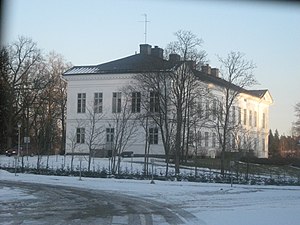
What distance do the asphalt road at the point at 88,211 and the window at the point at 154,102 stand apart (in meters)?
29.4

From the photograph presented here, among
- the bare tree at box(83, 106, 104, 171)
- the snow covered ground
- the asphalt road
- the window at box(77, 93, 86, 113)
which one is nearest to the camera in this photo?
the asphalt road

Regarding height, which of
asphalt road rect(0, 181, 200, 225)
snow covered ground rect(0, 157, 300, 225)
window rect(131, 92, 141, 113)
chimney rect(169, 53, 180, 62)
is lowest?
asphalt road rect(0, 181, 200, 225)

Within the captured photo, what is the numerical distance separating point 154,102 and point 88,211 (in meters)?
36.9

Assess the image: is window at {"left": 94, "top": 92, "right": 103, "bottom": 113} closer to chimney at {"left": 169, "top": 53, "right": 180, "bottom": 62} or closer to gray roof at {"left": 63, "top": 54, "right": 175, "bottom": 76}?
gray roof at {"left": 63, "top": 54, "right": 175, "bottom": 76}

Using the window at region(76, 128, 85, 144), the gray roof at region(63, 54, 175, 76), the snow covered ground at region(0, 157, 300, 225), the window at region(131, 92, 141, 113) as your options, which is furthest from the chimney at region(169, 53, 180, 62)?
the window at region(76, 128, 85, 144)

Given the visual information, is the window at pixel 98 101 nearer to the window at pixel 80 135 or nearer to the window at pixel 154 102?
the window at pixel 80 135

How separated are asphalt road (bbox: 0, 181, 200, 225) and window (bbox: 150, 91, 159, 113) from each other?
29412 mm

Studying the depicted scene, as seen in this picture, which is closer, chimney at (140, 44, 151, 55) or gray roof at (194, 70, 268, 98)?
gray roof at (194, 70, 268, 98)

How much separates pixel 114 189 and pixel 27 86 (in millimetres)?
53229

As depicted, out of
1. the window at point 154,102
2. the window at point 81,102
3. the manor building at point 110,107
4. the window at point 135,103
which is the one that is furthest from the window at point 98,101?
the window at point 154,102

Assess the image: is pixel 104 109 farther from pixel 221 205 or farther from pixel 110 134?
pixel 221 205

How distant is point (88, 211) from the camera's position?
18.9m

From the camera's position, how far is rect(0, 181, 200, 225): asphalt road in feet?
53.1

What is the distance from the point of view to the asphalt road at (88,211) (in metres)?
16.2
